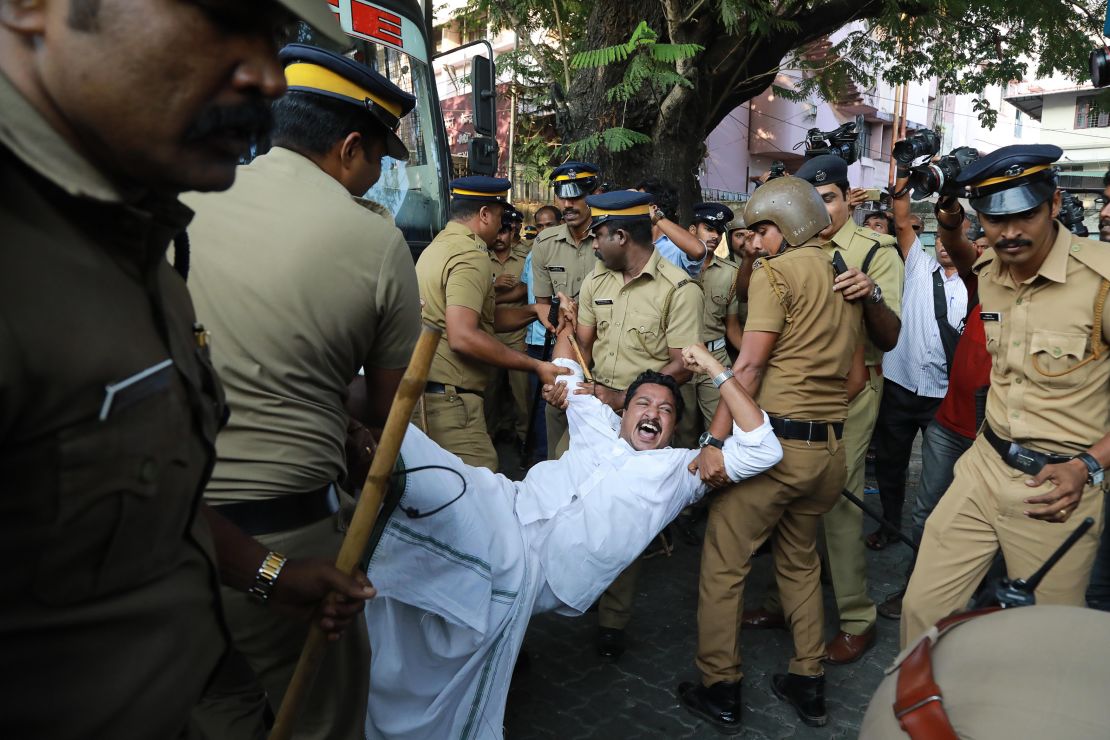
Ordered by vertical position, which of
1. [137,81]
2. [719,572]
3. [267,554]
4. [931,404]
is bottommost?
[719,572]

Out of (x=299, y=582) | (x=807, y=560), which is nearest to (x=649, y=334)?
(x=807, y=560)

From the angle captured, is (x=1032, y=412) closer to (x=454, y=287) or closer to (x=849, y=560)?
(x=849, y=560)

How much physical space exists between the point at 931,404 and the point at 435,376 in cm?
296

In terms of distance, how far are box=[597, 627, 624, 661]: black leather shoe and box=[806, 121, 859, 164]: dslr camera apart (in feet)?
10.8

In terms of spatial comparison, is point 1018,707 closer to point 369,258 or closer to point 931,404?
point 369,258

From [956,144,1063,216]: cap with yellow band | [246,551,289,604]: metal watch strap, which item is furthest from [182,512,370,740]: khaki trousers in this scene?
[956,144,1063,216]: cap with yellow band

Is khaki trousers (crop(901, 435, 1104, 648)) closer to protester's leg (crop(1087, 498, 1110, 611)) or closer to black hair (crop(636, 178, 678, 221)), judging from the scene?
protester's leg (crop(1087, 498, 1110, 611))

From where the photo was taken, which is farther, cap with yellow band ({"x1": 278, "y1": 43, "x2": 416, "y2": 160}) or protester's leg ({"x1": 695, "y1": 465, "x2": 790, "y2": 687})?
protester's leg ({"x1": 695, "y1": 465, "x2": 790, "y2": 687})

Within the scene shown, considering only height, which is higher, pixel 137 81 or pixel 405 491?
pixel 137 81

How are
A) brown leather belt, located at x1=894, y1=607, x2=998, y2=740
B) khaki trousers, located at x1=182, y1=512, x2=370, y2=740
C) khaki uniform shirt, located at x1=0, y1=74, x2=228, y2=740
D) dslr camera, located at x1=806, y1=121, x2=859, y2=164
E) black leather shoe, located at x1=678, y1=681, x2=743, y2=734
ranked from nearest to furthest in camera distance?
khaki uniform shirt, located at x1=0, y1=74, x2=228, y2=740 < brown leather belt, located at x1=894, y1=607, x2=998, y2=740 < khaki trousers, located at x1=182, y1=512, x2=370, y2=740 < black leather shoe, located at x1=678, y1=681, x2=743, y2=734 < dslr camera, located at x1=806, y1=121, x2=859, y2=164

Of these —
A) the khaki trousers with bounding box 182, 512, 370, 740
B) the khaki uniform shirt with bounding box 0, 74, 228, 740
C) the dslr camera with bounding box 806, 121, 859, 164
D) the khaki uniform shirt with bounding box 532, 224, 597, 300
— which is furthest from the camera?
the khaki uniform shirt with bounding box 532, 224, 597, 300

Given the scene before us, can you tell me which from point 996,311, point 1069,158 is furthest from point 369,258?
point 1069,158

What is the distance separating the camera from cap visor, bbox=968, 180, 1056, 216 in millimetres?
2650

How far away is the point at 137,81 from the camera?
2.94ft
